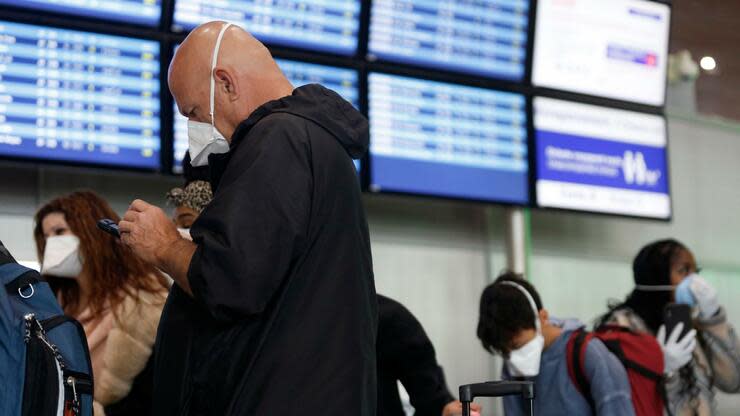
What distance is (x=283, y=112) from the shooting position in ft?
8.19

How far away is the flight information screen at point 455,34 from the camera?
18.9 ft

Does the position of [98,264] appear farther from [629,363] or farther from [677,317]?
[677,317]

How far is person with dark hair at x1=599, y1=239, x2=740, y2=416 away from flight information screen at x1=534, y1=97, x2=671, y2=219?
21.7 inches

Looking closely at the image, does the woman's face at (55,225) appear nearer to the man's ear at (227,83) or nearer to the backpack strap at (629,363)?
the man's ear at (227,83)

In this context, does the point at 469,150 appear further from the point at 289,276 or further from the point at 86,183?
the point at 289,276

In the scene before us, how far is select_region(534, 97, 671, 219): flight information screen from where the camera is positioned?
239 inches

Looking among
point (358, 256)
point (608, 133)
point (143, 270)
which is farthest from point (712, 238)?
point (358, 256)

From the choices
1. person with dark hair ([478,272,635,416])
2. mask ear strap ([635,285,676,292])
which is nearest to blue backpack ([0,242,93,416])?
person with dark hair ([478,272,635,416])

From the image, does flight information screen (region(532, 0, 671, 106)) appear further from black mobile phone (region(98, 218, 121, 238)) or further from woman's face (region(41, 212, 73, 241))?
black mobile phone (region(98, 218, 121, 238))

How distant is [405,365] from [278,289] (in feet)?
3.82

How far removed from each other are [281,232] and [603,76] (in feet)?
14.0

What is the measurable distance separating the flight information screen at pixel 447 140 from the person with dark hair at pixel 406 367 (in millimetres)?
2007

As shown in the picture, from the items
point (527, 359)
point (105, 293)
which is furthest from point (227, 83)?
point (527, 359)

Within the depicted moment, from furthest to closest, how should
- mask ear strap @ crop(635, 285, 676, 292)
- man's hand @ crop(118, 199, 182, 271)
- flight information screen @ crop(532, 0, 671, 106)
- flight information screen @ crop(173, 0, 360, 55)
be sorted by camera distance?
flight information screen @ crop(532, 0, 671, 106) < mask ear strap @ crop(635, 285, 676, 292) < flight information screen @ crop(173, 0, 360, 55) < man's hand @ crop(118, 199, 182, 271)
